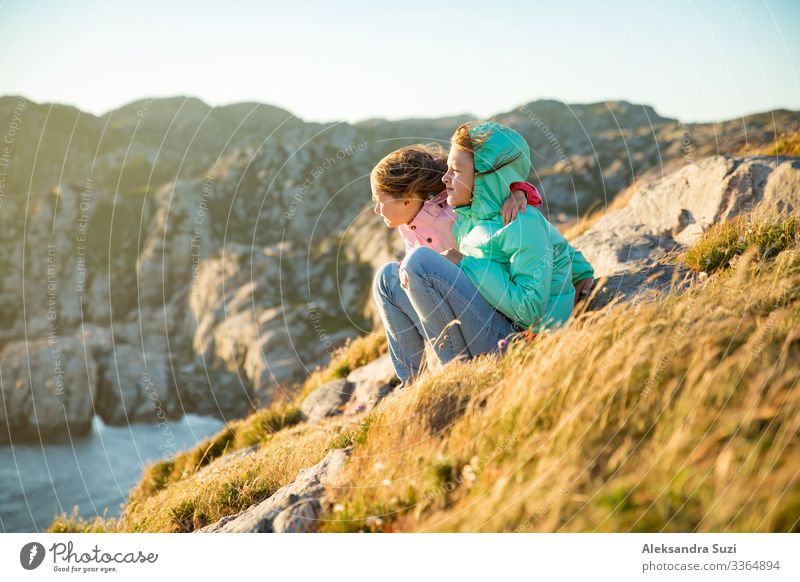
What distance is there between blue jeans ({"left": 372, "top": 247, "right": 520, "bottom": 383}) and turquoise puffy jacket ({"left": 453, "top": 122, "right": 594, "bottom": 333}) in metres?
0.14

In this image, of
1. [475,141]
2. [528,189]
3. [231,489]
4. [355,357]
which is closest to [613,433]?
[528,189]

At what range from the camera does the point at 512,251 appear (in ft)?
14.4

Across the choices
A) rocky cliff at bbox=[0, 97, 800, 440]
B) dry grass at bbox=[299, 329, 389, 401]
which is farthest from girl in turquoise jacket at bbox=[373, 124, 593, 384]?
rocky cliff at bbox=[0, 97, 800, 440]

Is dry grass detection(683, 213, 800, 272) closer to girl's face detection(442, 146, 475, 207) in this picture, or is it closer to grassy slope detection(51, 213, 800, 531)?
grassy slope detection(51, 213, 800, 531)

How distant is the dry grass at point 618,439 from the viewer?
2.88m

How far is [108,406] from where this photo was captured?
36.4m

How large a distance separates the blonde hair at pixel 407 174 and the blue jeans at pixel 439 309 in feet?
2.49

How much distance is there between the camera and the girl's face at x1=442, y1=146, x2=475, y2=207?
4727mm

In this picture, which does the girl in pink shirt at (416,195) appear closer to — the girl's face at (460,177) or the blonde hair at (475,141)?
the girl's face at (460,177)

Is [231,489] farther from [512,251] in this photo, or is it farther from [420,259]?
[512,251]

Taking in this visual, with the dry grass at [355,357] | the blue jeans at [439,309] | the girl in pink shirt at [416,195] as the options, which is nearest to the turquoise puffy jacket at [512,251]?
the blue jeans at [439,309]

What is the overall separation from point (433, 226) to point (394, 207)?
0.49 metres
